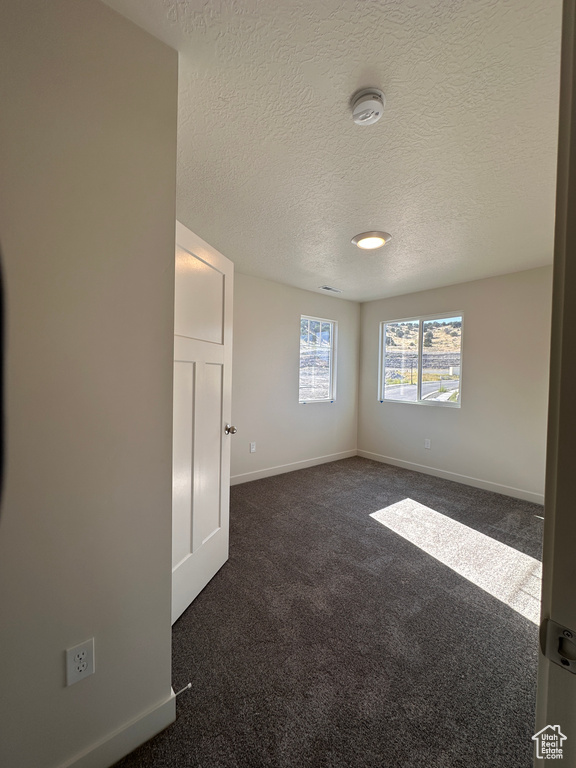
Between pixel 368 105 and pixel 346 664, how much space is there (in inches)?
95.7

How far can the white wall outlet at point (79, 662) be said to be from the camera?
94 centimetres

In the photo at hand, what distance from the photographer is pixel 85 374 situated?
3.08 feet

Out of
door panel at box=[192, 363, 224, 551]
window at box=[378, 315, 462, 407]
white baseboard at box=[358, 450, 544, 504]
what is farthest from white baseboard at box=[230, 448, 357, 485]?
door panel at box=[192, 363, 224, 551]

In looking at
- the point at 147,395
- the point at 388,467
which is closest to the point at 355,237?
the point at 147,395

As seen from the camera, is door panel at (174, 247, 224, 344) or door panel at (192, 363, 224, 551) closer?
door panel at (174, 247, 224, 344)

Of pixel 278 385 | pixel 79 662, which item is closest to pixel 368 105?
pixel 79 662

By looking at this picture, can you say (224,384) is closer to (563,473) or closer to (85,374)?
(85,374)

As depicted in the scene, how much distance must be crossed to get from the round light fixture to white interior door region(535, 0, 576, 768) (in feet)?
7.15

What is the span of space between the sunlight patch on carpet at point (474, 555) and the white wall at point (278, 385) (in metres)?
1.57

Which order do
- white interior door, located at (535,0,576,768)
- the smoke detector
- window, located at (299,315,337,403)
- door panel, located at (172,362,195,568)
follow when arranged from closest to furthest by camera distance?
white interior door, located at (535,0,576,768) → the smoke detector → door panel, located at (172,362,195,568) → window, located at (299,315,337,403)

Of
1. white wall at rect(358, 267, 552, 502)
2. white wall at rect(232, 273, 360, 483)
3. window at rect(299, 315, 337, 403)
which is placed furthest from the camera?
window at rect(299, 315, 337, 403)

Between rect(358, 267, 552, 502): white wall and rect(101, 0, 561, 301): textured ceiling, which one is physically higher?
rect(101, 0, 561, 301): textured ceiling

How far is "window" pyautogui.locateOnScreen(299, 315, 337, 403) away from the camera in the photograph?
437 centimetres

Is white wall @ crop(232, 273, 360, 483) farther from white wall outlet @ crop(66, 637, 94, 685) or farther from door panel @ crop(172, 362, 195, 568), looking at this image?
white wall outlet @ crop(66, 637, 94, 685)
